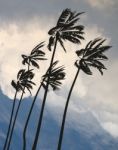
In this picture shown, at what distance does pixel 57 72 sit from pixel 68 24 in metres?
7.01

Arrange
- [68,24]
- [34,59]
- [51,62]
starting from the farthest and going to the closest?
[34,59] < [51,62] < [68,24]

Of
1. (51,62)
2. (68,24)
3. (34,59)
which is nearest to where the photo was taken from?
(68,24)

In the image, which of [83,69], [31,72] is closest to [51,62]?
[83,69]

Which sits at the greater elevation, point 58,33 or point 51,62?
point 58,33

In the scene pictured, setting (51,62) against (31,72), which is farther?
(31,72)

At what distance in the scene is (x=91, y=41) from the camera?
5181 centimetres

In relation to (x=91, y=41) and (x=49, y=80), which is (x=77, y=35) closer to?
(x=91, y=41)

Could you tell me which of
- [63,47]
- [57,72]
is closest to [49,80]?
[57,72]

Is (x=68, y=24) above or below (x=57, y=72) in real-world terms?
above

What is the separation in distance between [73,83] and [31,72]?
11.3 metres

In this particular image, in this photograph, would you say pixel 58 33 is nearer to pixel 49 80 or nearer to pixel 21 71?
pixel 49 80

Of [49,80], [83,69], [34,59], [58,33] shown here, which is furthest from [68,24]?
[34,59]

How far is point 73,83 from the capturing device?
55.8 meters

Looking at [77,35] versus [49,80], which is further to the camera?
[49,80]
